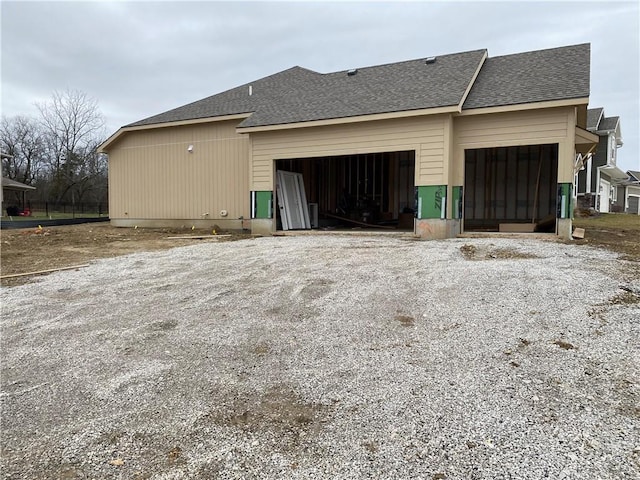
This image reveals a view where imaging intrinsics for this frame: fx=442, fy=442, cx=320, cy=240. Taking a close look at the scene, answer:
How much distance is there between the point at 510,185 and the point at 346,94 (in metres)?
6.19

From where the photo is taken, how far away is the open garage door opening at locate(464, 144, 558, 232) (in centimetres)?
1406

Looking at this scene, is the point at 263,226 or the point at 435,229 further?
the point at 263,226

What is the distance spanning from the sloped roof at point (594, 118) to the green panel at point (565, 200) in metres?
16.9

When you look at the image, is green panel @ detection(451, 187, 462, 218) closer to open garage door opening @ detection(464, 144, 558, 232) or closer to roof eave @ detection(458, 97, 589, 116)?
roof eave @ detection(458, 97, 589, 116)

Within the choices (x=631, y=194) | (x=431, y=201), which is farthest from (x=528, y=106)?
(x=631, y=194)

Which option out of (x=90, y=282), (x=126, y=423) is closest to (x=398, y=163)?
(x=90, y=282)

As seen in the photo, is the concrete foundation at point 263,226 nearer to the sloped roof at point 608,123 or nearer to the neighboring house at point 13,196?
the neighboring house at point 13,196

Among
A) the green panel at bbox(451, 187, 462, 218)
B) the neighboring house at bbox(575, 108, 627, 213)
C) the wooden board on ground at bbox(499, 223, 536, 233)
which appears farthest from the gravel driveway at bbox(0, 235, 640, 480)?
the neighboring house at bbox(575, 108, 627, 213)

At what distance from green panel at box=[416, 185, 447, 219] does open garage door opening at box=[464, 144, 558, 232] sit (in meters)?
3.84

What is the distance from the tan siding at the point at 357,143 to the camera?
10.6 m

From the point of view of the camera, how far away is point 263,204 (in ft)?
42.0

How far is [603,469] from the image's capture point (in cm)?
213

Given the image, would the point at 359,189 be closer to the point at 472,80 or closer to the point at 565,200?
the point at 472,80

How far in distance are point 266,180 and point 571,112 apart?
25.5 ft
